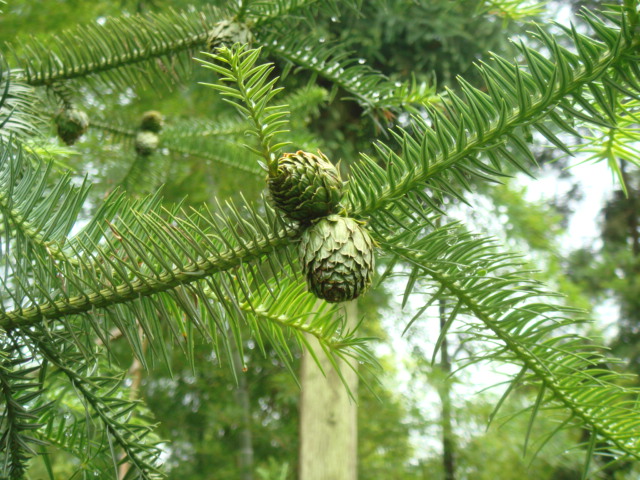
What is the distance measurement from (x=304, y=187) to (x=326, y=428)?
1084mm

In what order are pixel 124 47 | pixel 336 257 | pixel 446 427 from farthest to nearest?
pixel 446 427, pixel 124 47, pixel 336 257

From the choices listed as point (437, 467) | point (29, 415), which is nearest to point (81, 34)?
point (29, 415)

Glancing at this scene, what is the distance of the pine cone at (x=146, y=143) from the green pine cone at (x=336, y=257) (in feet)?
1.71

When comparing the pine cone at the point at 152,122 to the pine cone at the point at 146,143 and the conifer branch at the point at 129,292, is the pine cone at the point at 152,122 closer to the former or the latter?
the pine cone at the point at 146,143

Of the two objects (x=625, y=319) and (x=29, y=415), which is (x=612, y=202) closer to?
(x=625, y=319)

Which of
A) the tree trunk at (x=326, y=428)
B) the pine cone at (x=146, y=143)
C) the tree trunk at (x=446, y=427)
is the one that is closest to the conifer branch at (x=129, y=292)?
the pine cone at (x=146, y=143)

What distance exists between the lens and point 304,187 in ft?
0.89

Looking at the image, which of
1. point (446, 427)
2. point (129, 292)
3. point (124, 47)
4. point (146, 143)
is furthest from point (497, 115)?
point (446, 427)

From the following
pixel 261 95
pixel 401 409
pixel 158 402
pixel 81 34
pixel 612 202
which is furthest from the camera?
pixel 612 202

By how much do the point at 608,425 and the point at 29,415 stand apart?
340mm

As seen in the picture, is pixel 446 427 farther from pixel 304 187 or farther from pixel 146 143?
pixel 304 187

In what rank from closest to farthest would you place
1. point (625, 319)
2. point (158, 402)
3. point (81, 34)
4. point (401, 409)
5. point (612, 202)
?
point (81, 34), point (158, 402), point (401, 409), point (625, 319), point (612, 202)

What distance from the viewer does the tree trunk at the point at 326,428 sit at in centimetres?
122

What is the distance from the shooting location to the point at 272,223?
0.29m
